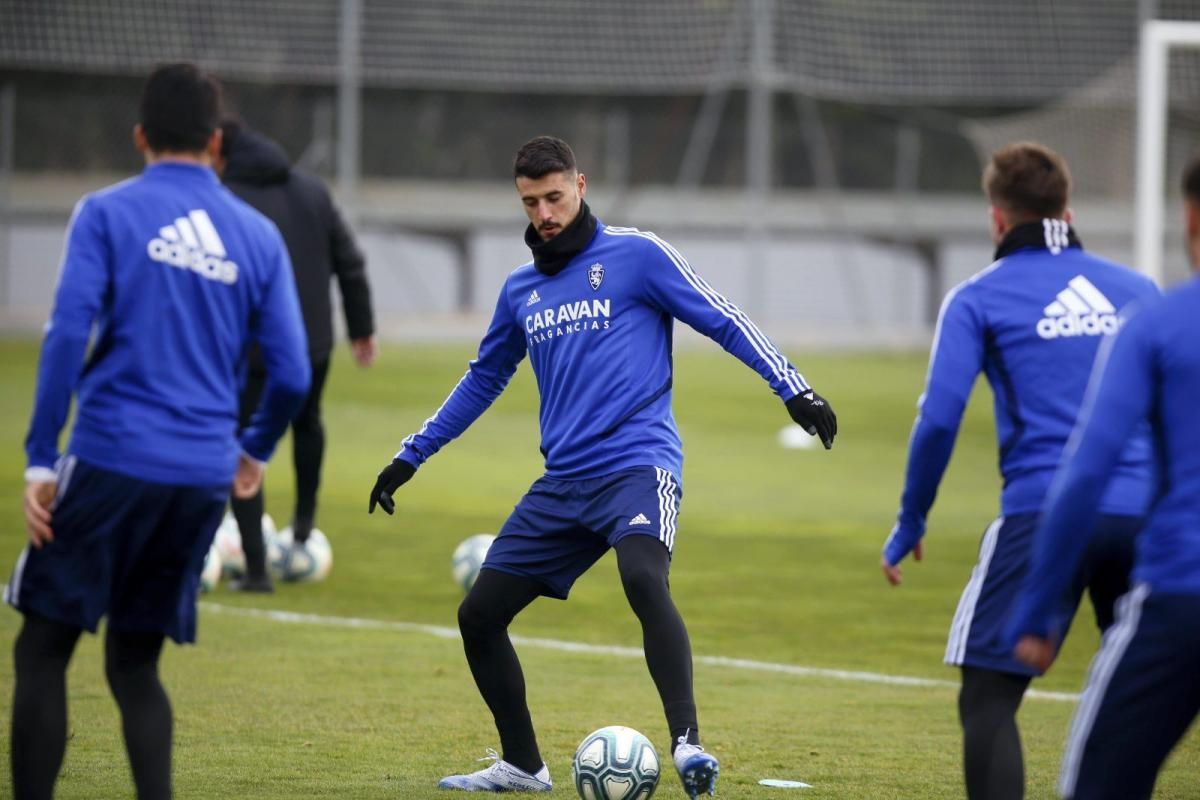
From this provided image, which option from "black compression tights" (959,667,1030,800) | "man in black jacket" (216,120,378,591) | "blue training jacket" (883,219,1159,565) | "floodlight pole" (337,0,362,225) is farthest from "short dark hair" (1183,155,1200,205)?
"floodlight pole" (337,0,362,225)

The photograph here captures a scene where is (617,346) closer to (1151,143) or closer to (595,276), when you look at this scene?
(595,276)

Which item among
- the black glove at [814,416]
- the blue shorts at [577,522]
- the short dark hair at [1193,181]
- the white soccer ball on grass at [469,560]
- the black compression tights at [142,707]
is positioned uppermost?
the short dark hair at [1193,181]

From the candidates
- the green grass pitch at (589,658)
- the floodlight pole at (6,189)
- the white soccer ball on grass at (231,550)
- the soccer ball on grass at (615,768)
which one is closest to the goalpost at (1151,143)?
the green grass pitch at (589,658)

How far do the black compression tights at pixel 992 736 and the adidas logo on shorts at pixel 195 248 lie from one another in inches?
84.3

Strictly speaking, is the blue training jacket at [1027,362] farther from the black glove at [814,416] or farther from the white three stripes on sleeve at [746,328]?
the white three stripes on sleeve at [746,328]

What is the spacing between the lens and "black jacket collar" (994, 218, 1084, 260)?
4777mm

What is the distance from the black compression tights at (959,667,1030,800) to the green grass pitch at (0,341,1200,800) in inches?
53.9

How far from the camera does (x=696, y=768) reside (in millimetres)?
5234

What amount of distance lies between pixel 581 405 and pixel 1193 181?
255 cm

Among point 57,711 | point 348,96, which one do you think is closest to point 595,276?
point 57,711

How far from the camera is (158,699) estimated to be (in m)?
4.74

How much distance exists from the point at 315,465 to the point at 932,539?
15.3 feet

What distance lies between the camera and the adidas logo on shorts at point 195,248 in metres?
4.53

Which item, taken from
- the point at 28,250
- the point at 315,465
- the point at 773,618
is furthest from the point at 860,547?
the point at 28,250
